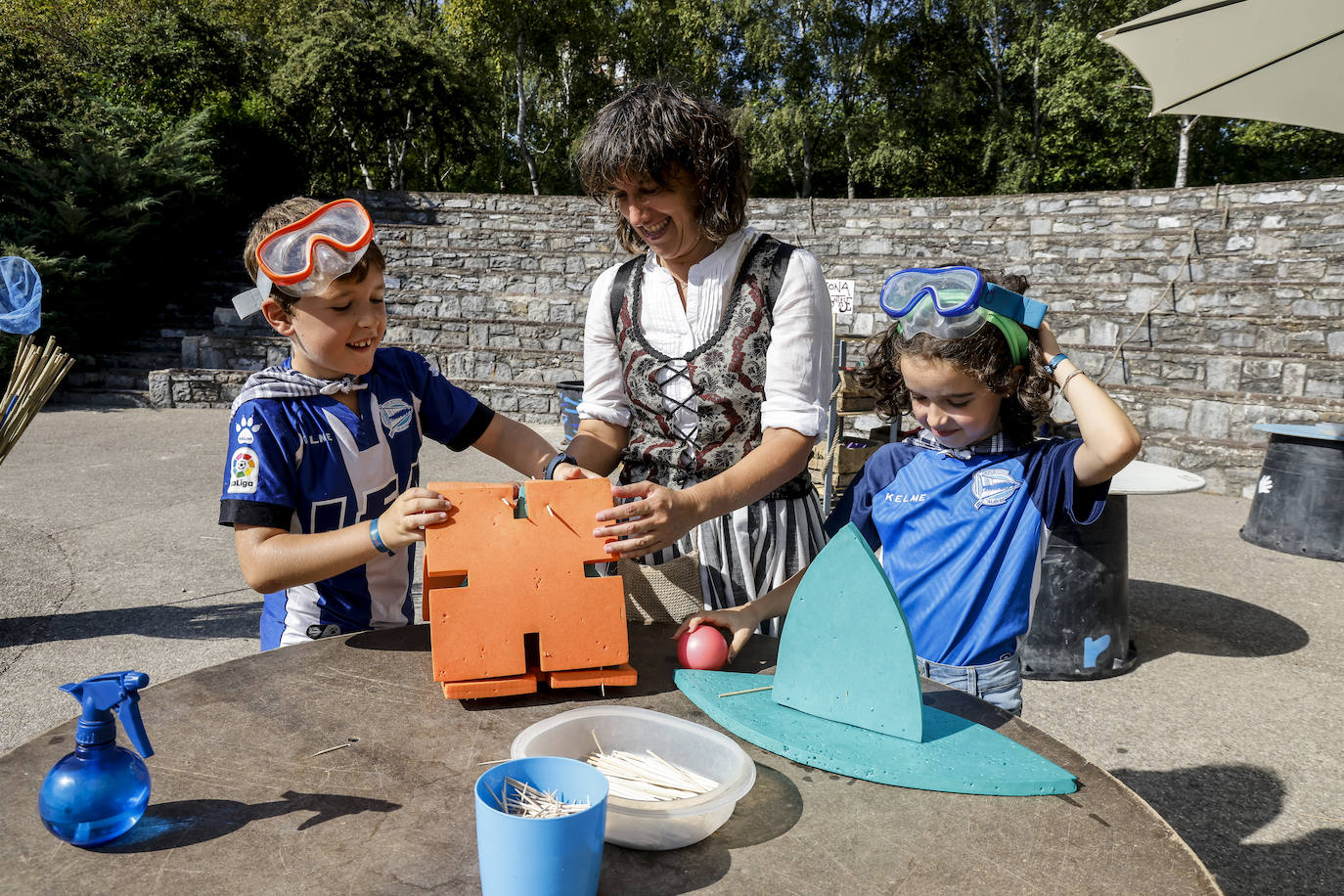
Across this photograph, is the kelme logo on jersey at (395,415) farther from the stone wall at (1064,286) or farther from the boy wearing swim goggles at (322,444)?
the stone wall at (1064,286)

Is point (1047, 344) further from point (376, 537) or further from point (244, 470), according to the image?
point (244, 470)

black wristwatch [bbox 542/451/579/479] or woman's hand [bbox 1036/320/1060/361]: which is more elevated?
woman's hand [bbox 1036/320/1060/361]

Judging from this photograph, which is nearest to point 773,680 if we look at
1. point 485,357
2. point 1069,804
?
point 1069,804

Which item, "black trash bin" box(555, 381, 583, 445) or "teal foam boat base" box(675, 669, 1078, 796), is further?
"black trash bin" box(555, 381, 583, 445)

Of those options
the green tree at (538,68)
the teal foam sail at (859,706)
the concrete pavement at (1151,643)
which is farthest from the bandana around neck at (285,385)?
the green tree at (538,68)

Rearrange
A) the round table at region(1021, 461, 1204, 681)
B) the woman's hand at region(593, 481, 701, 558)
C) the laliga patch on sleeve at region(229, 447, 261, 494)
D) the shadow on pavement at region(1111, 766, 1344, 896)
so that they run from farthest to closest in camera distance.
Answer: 1. the round table at region(1021, 461, 1204, 681)
2. the shadow on pavement at region(1111, 766, 1344, 896)
3. the laliga patch on sleeve at region(229, 447, 261, 494)
4. the woman's hand at region(593, 481, 701, 558)

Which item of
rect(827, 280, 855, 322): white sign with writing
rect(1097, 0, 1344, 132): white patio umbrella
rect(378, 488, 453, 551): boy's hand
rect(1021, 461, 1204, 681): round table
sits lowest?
rect(1021, 461, 1204, 681): round table

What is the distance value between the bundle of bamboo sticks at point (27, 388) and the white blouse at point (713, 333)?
2.37 meters

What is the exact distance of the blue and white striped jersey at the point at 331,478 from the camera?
5.00ft

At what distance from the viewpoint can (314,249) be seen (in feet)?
5.08

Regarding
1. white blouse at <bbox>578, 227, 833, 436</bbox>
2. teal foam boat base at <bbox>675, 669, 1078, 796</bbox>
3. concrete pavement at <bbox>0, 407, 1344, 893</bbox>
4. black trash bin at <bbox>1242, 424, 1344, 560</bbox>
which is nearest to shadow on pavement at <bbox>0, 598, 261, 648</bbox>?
concrete pavement at <bbox>0, 407, 1344, 893</bbox>

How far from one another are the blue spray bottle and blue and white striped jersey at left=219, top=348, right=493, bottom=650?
0.49 m

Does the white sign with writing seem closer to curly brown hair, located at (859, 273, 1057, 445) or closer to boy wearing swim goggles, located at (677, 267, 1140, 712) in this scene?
curly brown hair, located at (859, 273, 1057, 445)

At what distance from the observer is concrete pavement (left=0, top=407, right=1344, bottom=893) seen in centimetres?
270
